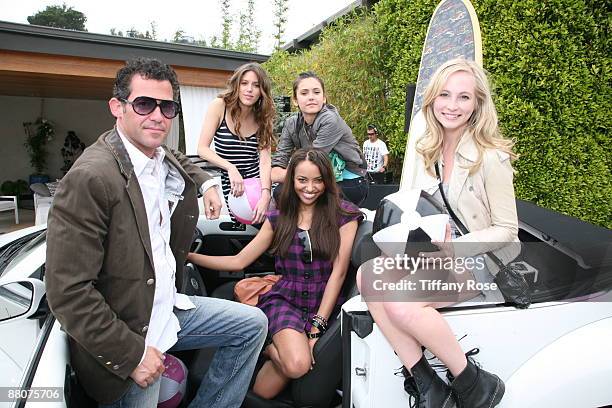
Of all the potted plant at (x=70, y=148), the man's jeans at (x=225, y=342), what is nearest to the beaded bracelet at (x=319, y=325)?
the man's jeans at (x=225, y=342)

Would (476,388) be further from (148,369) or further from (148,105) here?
(148,105)

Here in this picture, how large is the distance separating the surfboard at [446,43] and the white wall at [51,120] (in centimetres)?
1358

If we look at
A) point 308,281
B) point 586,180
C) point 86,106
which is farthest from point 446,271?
point 86,106

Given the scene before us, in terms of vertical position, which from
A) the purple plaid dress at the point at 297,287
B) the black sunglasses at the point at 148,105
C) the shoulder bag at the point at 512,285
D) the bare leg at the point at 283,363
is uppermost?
the black sunglasses at the point at 148,105

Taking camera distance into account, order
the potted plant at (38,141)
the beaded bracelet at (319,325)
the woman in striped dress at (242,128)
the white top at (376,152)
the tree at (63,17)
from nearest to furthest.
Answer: the beaded bracelet at (319,325)
the woman in striped dress at (242,128)
the white top at (376,152)
the potted plant at (38,141)
the tree at (63,17)

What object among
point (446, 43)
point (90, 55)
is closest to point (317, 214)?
point (446, 43)

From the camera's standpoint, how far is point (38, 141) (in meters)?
13.5

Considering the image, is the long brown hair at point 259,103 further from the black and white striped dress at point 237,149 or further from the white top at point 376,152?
the white top at point 376,152

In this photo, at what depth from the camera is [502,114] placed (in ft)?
14.6

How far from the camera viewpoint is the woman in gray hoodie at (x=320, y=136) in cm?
302

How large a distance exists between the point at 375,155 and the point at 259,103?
4.31m

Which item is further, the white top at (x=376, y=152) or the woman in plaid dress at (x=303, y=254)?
the white top at (x=376, y=152)

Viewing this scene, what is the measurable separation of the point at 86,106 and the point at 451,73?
15.3 m

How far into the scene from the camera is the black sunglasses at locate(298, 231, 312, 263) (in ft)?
7.41
